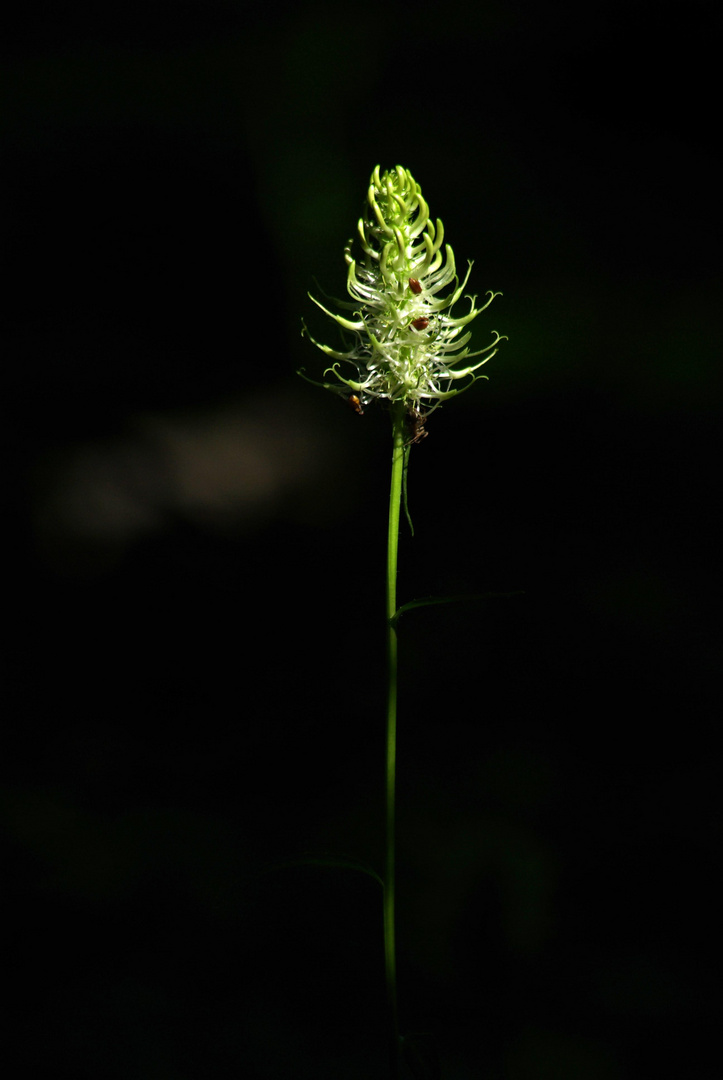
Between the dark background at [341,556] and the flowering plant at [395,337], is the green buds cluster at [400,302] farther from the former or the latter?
the dark background at [341,556]

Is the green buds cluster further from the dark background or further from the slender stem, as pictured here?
the dark background

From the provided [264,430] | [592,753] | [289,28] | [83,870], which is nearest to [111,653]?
[83,870]

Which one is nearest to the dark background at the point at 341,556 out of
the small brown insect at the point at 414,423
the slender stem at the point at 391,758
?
the slender stem at the point at 391,758

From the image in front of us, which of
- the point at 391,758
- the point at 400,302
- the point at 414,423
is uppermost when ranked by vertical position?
the point at 400,302

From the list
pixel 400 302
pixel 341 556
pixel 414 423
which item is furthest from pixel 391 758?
pixel 341 556

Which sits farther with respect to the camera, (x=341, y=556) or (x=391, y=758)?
(x=341, y=556)

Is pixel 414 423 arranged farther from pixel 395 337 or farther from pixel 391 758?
pixel 391 758

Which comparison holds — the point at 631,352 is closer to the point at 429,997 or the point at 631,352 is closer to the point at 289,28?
the point at 289,28
